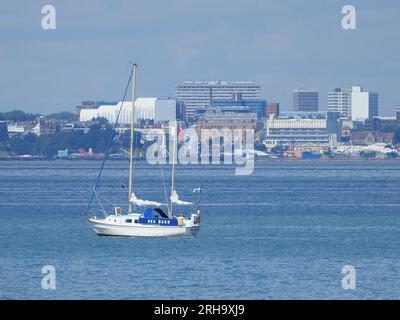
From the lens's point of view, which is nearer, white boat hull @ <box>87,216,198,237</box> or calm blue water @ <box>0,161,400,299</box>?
calm blue water @ <box>0,161,400,299</box>

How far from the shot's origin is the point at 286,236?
169 ft

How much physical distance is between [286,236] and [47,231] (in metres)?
10.0

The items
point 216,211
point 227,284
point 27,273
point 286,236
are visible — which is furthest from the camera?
point 216,211

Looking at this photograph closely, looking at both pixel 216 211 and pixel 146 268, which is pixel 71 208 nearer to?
pixel 216 211

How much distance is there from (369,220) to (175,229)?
16777 millimetres

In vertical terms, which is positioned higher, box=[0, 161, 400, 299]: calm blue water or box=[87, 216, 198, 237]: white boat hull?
box=[87, 216, 198, 237]: white boat hull

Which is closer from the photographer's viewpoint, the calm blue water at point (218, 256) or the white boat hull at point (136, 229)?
the calm blue water at point (218, 256)

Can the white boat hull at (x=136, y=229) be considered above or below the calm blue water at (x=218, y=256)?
above

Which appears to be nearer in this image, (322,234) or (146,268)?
(146,268)

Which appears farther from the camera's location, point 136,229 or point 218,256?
point 136,229

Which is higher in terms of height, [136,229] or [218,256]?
[136,229]
